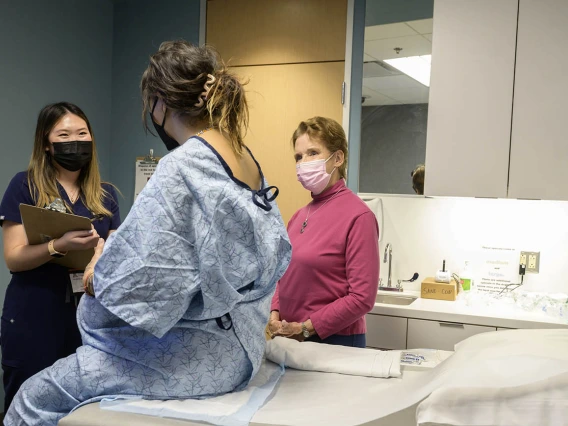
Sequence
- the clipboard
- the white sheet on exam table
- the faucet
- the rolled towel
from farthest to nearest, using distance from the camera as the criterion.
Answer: the faucet → the clipboard → the rolled towel → the white sheet on exam table

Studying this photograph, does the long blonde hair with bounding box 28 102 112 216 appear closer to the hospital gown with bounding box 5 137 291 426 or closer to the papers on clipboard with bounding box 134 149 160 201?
the hospital gown with bounding box 5 137 291 426

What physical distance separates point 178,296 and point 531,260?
232 centimetres

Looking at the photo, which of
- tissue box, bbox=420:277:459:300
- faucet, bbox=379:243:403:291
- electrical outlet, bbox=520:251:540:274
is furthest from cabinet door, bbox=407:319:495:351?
electrical outlet, bbox=520:251:540:274

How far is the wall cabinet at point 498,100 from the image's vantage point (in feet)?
8.49

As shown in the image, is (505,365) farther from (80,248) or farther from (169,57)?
(80,248)

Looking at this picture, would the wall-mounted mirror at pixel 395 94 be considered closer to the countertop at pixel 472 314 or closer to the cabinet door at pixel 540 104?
the cabinet door at pixel 540 104

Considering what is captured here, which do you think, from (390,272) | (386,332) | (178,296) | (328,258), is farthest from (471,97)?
(178,296)

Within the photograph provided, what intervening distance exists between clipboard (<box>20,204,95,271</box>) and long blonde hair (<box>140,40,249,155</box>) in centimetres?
65

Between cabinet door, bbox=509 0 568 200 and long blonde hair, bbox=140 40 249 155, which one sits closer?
long blonde hair, bbox=140 40 249 155

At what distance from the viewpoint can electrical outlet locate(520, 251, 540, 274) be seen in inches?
111

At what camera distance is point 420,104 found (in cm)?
302

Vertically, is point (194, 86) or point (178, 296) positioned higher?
point (194, 86)

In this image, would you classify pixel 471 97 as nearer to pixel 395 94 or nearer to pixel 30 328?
pixel 395 94

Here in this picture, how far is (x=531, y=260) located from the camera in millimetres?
2832
